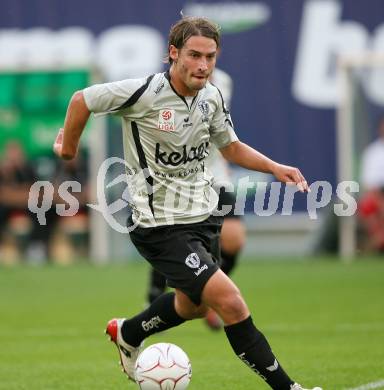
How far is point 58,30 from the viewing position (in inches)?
903

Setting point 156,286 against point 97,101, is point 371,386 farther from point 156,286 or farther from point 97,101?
point 156,286

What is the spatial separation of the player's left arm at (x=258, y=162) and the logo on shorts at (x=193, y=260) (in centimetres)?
70

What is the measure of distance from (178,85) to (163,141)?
1.19 ft

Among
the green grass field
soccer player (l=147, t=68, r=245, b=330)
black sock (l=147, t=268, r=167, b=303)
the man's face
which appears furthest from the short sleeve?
black sock (l=147, t=268, r=167, b=303)

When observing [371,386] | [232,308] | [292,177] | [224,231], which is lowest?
[371,386]

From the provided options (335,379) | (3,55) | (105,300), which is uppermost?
(3,55)

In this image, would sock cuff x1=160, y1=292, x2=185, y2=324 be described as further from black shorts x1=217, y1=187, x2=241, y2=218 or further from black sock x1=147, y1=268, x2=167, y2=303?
black sock x1=147, y1=268, x2=167, y2=303

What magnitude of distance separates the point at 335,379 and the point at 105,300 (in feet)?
21.8

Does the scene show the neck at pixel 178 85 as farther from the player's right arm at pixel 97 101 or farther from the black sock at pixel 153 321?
the black sock at pixel 153 321

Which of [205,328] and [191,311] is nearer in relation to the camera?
[191,311]

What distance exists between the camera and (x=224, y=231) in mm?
10523

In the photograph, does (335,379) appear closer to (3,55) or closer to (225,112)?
(225,112)

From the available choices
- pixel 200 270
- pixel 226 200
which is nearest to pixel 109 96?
pixel 200 270

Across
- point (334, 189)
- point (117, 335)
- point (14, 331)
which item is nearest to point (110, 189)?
point (334, 189)
